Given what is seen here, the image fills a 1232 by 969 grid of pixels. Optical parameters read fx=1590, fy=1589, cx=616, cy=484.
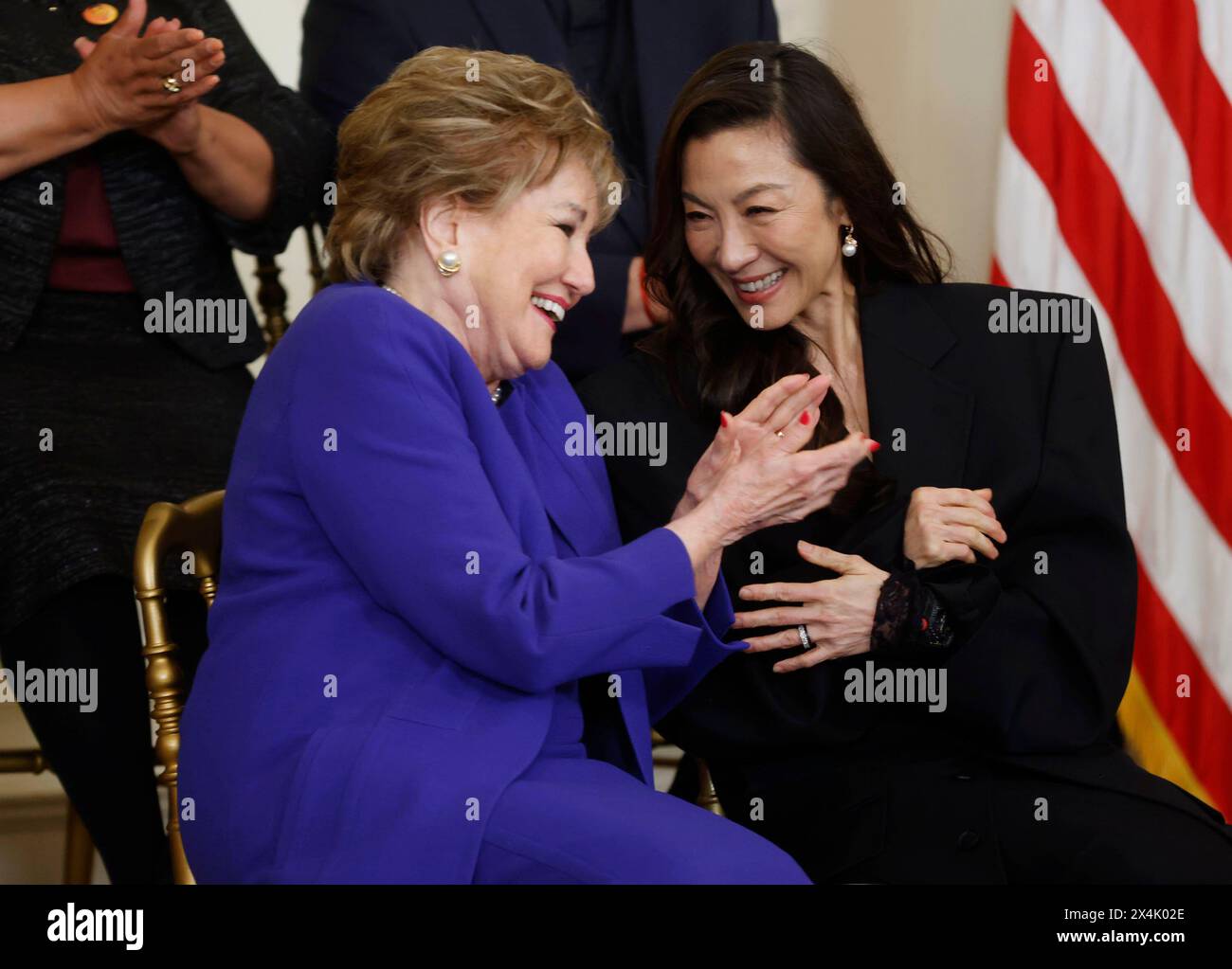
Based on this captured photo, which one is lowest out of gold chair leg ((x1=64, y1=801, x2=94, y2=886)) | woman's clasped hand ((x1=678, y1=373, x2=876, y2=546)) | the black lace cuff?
gold chair leg ((x1=64, y1=801, x2=94, y2=886))

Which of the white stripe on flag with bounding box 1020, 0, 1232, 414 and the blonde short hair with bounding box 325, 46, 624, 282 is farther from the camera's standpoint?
the white stripe on flag with bounding box 1020, 0, 1232, 414

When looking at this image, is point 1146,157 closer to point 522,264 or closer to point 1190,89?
point 1190,89

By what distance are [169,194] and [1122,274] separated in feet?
5.47

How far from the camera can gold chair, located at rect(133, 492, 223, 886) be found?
1891mm

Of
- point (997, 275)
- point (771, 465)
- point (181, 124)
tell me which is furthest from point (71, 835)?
point (997, 275)

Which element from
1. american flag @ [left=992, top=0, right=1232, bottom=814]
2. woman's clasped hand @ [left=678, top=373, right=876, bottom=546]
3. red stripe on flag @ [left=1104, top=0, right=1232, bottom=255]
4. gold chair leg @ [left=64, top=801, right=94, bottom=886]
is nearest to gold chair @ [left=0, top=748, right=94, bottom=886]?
gold chair leg @ [left=64, top=801, right=94, bottom=886]

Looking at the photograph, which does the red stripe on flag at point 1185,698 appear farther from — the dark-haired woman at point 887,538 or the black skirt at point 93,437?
the black skirt at point 93,437

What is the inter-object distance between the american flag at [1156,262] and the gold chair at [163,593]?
160 centimetres

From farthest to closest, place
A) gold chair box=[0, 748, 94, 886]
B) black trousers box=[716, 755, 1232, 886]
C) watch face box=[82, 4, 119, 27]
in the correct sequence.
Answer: gold chair box=[0, 748, 94, 886] < watch face box=[82, 4, 119, 27] < black trousers box=[716, 755, 1232, 886]

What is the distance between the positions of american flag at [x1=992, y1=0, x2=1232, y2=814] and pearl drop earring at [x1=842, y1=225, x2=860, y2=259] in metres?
0.79

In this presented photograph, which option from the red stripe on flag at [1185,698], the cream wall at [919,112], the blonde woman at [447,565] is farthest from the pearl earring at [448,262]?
the cream wall at [919,112]

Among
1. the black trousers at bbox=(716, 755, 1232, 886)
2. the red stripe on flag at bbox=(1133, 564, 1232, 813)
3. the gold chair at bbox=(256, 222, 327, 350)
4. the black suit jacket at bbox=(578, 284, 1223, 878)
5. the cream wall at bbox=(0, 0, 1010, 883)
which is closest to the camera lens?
the black trousers at bbox=(716, 755, 1232, 886)

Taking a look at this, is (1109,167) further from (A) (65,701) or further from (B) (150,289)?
(A) (65,701)

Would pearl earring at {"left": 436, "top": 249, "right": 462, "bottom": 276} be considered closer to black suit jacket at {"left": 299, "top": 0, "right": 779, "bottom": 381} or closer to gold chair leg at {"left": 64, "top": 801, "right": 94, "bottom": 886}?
black suit jacket at {"left": 299, "top": 0, "right": 779, "bottom": 381}
